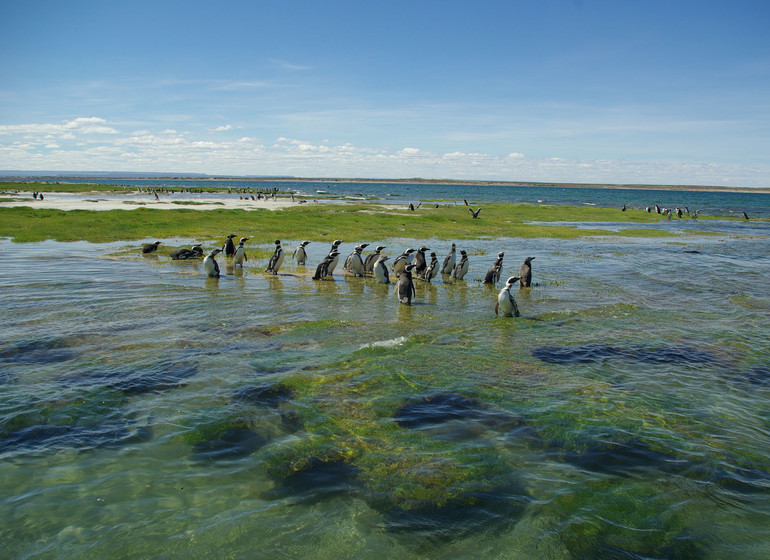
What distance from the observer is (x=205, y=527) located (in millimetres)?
4867

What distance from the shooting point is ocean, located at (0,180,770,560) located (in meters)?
4.84

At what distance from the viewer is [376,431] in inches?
260

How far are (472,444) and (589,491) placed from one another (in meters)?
1.42

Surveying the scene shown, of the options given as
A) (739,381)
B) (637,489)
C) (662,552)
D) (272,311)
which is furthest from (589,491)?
(272,311)

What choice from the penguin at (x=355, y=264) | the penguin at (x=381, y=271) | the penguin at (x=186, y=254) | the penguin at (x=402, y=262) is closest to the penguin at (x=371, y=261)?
the penguin at (x=355, y=264)

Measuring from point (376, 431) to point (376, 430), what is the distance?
3 centimetres

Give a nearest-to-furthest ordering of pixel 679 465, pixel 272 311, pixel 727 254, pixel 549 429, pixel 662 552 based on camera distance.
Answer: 1. pixel 662 552
2. pixel 679 465
3. pixel 549 429
4. pixel 272 311
5. pixel 727 254

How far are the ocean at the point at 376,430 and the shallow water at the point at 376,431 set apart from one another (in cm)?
3

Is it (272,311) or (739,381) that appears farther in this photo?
(272,311)

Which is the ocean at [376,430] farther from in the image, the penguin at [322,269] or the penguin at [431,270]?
the penguin at [431,270]

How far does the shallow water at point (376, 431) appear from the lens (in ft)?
15.9

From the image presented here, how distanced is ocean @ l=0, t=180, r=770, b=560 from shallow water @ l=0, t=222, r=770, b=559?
3 cm

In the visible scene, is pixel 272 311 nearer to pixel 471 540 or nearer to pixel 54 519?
pixel 54 519

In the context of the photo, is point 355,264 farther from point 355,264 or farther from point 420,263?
point 420,263
